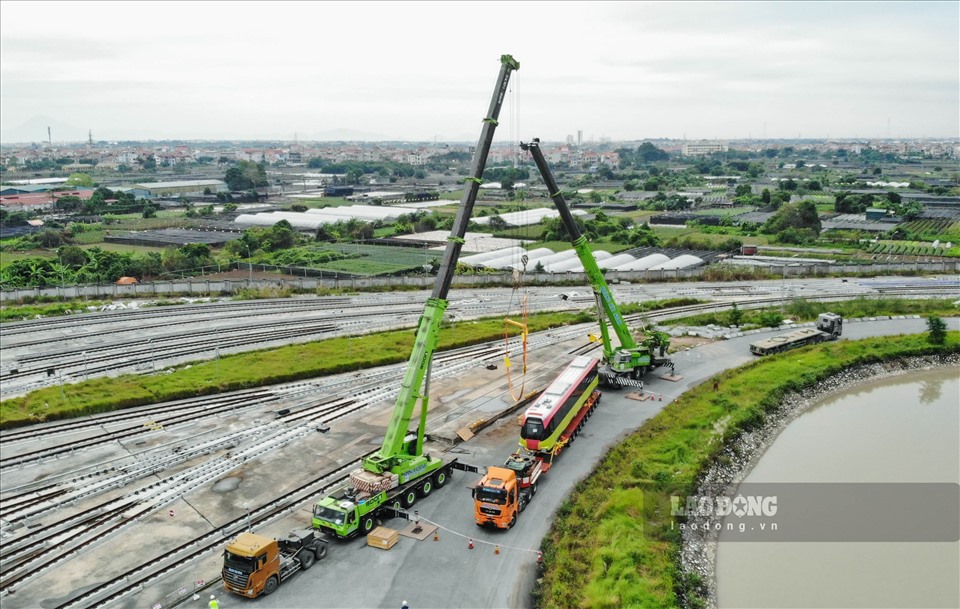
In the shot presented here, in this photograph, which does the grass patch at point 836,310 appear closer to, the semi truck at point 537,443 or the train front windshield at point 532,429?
the semi truck at point 537,443

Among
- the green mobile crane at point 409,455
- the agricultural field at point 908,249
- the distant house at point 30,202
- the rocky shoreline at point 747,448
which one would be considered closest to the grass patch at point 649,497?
the rocky shoreline at point 747,448

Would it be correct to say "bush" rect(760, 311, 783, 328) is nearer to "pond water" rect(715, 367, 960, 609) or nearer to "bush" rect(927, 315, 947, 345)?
"bush" rect(927, 315, 947, 345)

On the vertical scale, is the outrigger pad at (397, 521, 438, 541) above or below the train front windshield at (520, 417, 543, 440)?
below

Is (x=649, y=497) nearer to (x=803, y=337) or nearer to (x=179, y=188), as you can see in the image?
(x=803, y=337)

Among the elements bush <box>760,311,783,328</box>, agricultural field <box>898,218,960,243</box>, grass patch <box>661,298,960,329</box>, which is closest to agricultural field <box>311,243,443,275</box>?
grass patch <box>661,298,960,329</box>

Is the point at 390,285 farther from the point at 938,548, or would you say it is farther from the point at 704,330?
the point at 938,548

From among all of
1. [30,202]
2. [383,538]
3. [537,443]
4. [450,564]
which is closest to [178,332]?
[537,443]

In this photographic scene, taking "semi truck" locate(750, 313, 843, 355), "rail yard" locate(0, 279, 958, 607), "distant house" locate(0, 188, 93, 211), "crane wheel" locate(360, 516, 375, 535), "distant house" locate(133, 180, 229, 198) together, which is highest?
"distant house" locate(133, 180, 229, 198)
